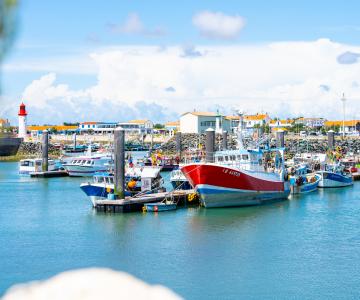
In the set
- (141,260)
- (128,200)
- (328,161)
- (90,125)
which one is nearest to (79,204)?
(128,200)

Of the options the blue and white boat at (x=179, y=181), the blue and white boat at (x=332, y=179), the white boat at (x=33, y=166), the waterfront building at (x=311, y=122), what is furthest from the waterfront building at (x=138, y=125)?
the blue and white boat at (x=179, y=181)

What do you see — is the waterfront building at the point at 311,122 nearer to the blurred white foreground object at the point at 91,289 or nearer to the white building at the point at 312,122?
the white building at the point at 312,122

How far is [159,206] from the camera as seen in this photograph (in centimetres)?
3438

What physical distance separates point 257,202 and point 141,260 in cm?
1657

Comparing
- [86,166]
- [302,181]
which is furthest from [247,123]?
[302,181]

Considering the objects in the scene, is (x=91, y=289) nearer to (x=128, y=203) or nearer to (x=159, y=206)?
(x=128, y=203)

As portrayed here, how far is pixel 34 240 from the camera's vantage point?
27000 millimetres

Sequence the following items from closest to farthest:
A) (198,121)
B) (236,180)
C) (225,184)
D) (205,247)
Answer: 1. (205,247)
2. (225,184)
3. (236,180)
4. (198,121)

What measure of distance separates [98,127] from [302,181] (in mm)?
108169

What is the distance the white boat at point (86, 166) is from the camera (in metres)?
61.3

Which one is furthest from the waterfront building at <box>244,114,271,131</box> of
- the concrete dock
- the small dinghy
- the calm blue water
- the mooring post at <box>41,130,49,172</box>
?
the mooring post at <box>41,130,49,172</box>

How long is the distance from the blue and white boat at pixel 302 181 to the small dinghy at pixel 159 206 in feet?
42.0

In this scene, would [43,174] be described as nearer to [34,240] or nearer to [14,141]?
[34,240]

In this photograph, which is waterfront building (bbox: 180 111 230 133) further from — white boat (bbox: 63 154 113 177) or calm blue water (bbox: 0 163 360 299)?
calm blue water (bbox: 0 163 360 299)
